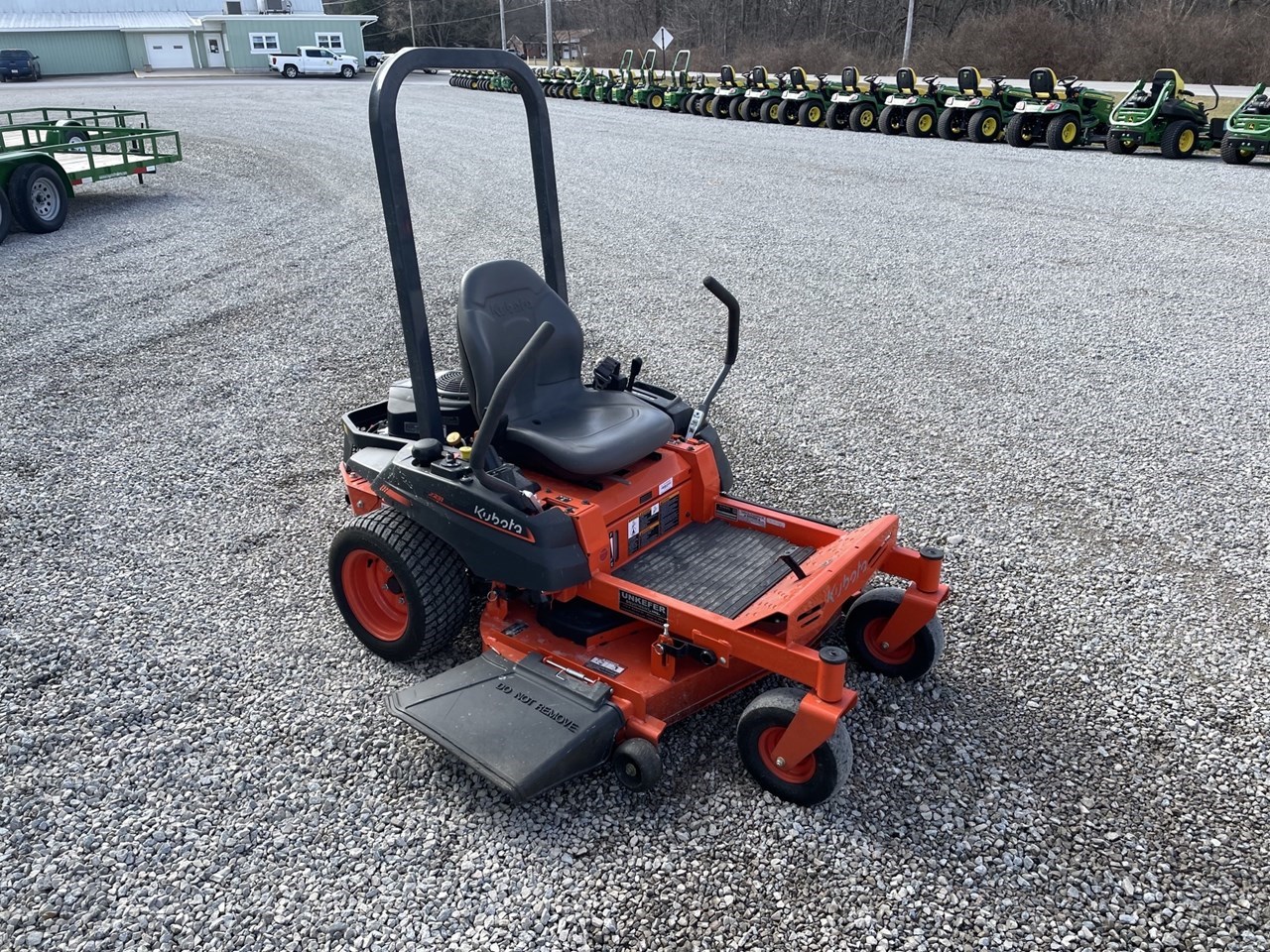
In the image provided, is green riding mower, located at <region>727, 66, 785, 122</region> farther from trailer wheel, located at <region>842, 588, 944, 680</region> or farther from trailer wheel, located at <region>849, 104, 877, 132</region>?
trailer wheel, located at <region>842, 588, 944, 680</region>

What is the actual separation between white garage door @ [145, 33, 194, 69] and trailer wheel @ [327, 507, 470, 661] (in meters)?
53.5

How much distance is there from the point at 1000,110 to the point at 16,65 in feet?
141

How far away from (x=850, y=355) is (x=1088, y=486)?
2.30 m

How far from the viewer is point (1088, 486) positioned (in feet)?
16.4

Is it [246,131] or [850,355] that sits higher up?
[246,131]

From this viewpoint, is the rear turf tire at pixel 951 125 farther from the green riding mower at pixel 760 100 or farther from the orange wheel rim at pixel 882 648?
the orange wheel rim at pixel 882 648

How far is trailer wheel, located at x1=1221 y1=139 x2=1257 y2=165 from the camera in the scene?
45.6ft

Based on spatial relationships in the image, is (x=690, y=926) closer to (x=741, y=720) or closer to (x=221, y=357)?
(x=741, y=720)

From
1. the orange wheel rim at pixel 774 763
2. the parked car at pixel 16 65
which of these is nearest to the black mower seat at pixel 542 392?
the orange wheel rim at pixel 774 763

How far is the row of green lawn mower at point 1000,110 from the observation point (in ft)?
48.9

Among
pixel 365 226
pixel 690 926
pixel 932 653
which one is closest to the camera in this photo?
pixel 690 926

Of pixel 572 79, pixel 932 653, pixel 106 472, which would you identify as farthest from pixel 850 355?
pixel 572 79

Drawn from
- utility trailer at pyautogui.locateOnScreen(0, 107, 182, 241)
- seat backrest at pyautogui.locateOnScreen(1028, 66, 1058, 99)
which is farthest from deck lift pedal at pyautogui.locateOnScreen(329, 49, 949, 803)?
seat backrest at pyautogui.locateOnScreen(1028, 66, 1058, 99)

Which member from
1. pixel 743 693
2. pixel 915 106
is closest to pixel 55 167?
pixel 743 693
